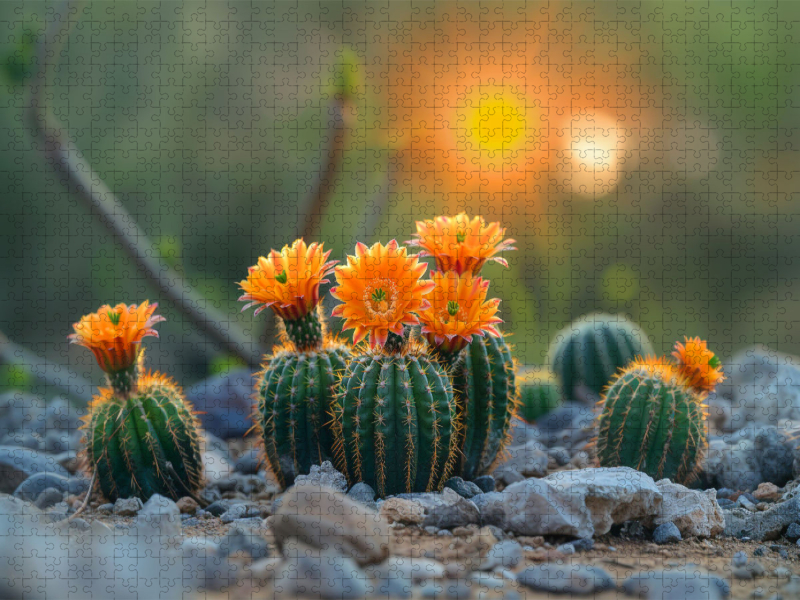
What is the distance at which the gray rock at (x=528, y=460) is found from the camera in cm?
404

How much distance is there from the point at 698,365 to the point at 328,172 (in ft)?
11.1

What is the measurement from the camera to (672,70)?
29.8ft

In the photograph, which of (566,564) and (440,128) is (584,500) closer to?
(566,564)

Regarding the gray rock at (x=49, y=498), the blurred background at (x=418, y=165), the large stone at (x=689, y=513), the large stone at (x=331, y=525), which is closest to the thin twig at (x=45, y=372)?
the blurred background at (x=418, y=165)

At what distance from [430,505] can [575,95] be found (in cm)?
469

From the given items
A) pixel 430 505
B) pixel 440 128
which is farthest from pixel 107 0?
pixel 430 505

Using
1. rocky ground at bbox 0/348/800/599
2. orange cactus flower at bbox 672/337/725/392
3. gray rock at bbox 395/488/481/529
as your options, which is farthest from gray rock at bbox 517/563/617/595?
orange cactus flower at bbox 672/337/725/392

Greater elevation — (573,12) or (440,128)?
(573,12)

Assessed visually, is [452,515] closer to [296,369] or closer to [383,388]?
[383,388]

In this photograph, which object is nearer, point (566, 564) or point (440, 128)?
point (566, 564)

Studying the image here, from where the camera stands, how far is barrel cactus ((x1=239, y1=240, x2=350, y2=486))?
11.2 feet

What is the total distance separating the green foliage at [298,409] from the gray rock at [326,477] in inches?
5.6

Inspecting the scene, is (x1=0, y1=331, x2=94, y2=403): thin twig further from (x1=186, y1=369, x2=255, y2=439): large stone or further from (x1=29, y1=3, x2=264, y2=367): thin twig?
(x1=186, y1=369, x2=255, y2=439): large stone

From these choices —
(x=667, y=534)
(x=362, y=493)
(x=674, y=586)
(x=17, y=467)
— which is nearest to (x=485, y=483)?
(x=362, y=493)
